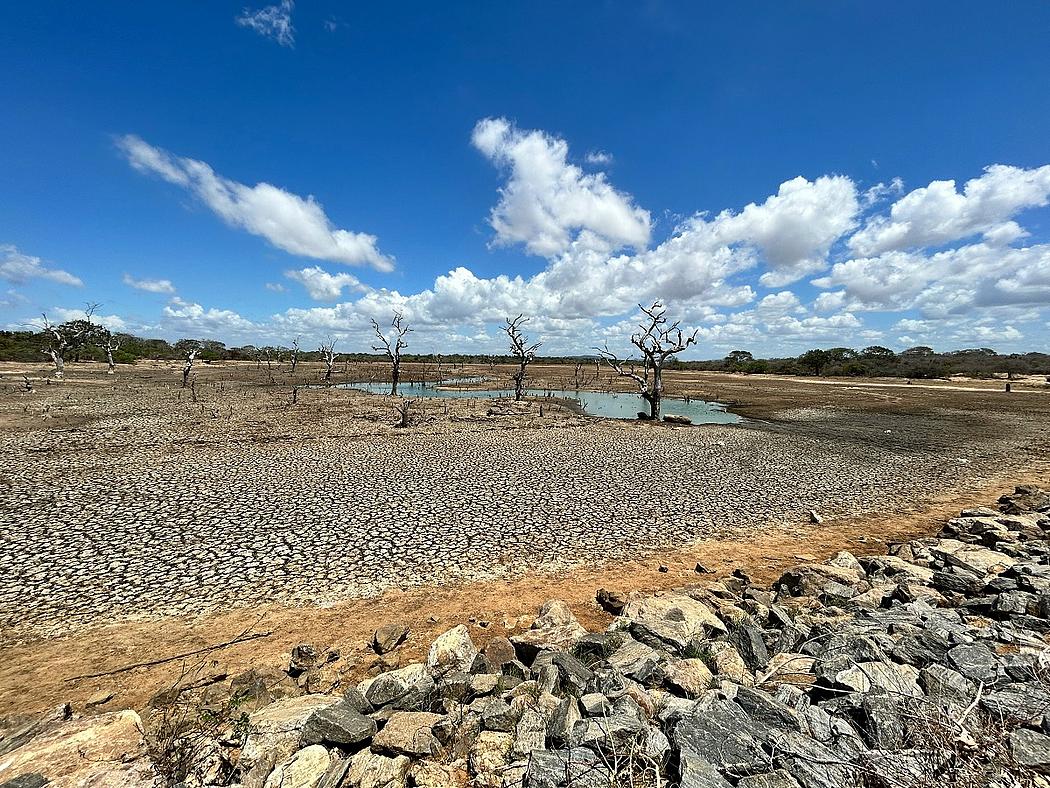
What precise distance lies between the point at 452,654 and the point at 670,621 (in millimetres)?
3573

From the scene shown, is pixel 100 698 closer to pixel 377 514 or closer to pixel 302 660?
pixel 302 660

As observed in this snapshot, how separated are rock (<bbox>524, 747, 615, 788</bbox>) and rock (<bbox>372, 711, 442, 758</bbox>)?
1070 millimetres

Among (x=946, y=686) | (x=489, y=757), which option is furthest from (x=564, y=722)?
(x=946, y=686)

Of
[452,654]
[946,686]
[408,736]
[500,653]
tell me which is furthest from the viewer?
[500,653]

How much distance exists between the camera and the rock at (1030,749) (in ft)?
11.9

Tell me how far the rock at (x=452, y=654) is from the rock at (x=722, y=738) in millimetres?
3125

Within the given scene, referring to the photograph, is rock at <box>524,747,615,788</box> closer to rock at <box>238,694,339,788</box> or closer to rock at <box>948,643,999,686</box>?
rock at <box>238,694,339,788</box>

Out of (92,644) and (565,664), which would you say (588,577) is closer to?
(565,664)

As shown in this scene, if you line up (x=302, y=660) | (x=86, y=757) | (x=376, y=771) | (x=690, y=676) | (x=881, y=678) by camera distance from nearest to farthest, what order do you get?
(x=86, y=757), (x=376, y=771), (x=881, y=678), (x=690, y=676), (x=302, y=660)

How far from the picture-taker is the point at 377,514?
44.4ft

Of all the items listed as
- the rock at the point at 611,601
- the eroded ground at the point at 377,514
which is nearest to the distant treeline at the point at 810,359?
the eroded ground at the point at 377,514

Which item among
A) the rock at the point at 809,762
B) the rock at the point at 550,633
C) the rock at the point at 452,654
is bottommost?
the rock at the point at 550,633

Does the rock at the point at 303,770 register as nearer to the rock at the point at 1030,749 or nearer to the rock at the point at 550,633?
the rock at the point at 550,633

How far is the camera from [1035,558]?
919 centimetres
